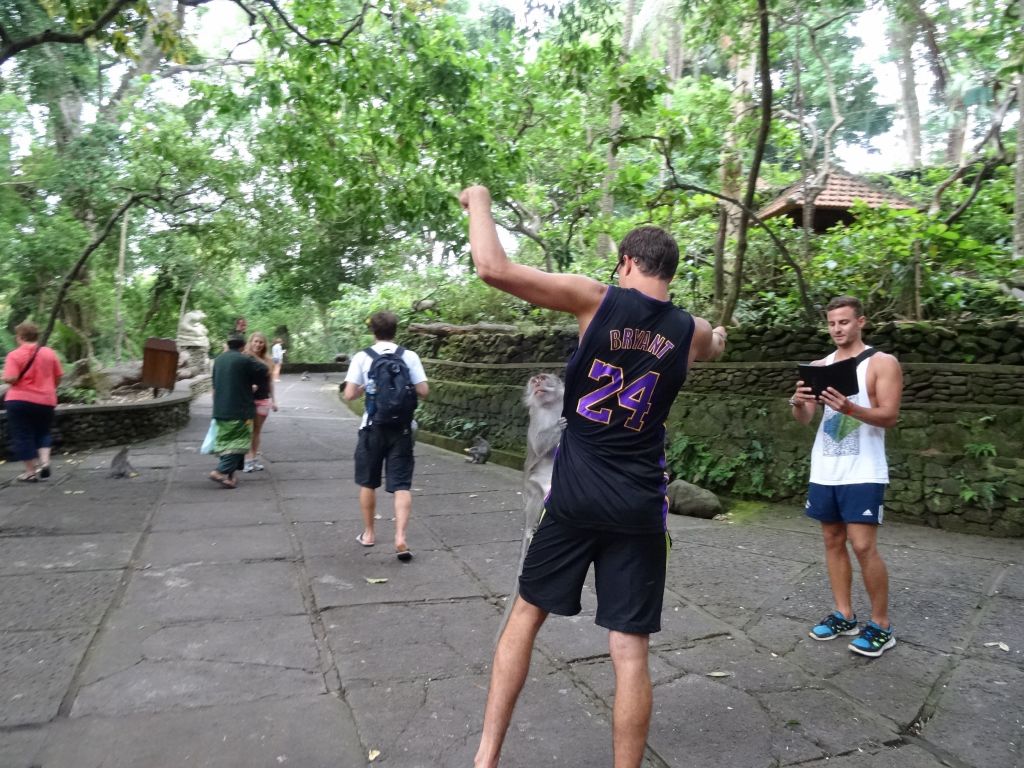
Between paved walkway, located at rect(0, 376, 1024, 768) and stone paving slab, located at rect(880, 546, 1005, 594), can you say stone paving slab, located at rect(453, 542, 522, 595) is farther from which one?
stone paving slab, located at rect(880, 546, 1005, 594)

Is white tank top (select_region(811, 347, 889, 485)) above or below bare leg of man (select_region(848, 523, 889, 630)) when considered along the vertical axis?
above

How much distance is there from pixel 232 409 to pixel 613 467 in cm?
650

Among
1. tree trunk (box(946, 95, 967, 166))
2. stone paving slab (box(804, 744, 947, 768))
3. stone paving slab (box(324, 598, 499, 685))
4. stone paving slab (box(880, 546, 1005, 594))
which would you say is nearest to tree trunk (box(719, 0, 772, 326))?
stone paving slab (box(880, 546, 1005, 594))

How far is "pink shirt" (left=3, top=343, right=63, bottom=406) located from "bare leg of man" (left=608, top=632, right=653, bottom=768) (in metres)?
7.69

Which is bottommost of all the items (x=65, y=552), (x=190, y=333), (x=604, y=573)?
(x=65, y=552)

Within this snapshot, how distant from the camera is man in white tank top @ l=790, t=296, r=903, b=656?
3.77 m

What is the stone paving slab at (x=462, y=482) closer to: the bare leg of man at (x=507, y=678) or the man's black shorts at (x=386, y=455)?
the man's black shorts at (x=386, y=455)

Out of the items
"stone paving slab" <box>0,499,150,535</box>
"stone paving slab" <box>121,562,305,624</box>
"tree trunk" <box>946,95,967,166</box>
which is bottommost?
"stone paving slab" <box>0,499,150,535</box>

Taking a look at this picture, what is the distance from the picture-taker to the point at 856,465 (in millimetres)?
3834

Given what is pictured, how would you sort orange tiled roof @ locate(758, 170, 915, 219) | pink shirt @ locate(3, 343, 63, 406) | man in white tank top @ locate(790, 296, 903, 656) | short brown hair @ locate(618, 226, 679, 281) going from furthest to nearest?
orange tiled roof @ locate(758, 170, 915, 219) < pink shirt @ locate(3, 343, 63, 406) < man in white tank top @ locate(790, 296, 903, 656) < short brown hair @ locate(618, 226, 679, 281)

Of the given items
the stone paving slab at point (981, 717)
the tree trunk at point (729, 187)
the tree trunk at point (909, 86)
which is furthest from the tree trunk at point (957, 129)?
the stone paving slab at point (981, 717)

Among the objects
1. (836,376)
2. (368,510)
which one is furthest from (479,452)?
(836,376)

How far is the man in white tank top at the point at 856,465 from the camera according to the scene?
3.77m

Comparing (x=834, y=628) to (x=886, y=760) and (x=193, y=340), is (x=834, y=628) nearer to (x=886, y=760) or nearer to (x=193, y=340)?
(x=886, y=760)
